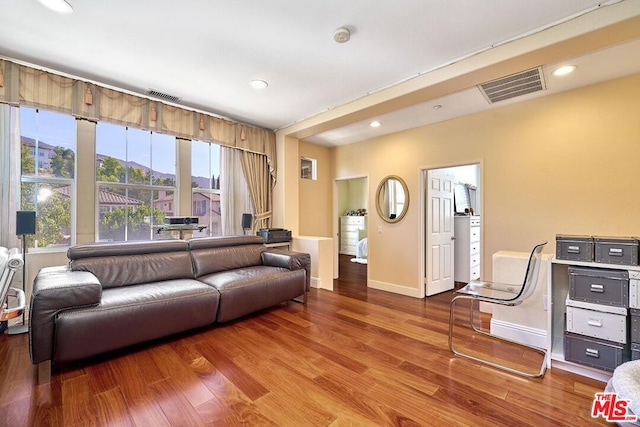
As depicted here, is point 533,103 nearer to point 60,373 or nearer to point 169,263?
point 169,263

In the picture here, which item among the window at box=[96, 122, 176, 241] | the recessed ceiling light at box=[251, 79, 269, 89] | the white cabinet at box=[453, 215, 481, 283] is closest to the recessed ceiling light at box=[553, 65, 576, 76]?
the white cabinet at box=[453, 215, 481, 283]

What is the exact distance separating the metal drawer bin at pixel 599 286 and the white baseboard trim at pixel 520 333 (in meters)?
0.57

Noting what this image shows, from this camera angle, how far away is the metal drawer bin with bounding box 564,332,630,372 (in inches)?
70.8

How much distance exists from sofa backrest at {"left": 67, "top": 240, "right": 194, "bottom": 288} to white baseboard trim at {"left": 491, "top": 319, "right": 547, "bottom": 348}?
3.19 metres

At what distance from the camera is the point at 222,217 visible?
4051 millimetres

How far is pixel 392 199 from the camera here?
4.41 metres

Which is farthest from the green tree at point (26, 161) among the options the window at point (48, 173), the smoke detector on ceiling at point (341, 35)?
the smoke detector on ceiling at point (341, 35)

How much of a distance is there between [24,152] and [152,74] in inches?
57.4

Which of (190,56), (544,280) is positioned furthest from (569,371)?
(190,56)

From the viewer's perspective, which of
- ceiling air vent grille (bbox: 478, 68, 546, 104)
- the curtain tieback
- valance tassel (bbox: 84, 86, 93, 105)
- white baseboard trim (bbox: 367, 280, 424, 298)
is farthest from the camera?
the curtain tieback

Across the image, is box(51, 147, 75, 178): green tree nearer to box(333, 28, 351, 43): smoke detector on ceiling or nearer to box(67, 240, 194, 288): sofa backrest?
box(67, 240, 194, 288): sofa backrest

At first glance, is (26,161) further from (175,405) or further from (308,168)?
(308,168)

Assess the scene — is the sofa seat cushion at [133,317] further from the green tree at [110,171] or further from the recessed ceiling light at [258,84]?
the recessed ceiling light at [258,84]

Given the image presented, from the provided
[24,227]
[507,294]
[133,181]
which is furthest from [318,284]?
[24,227]
